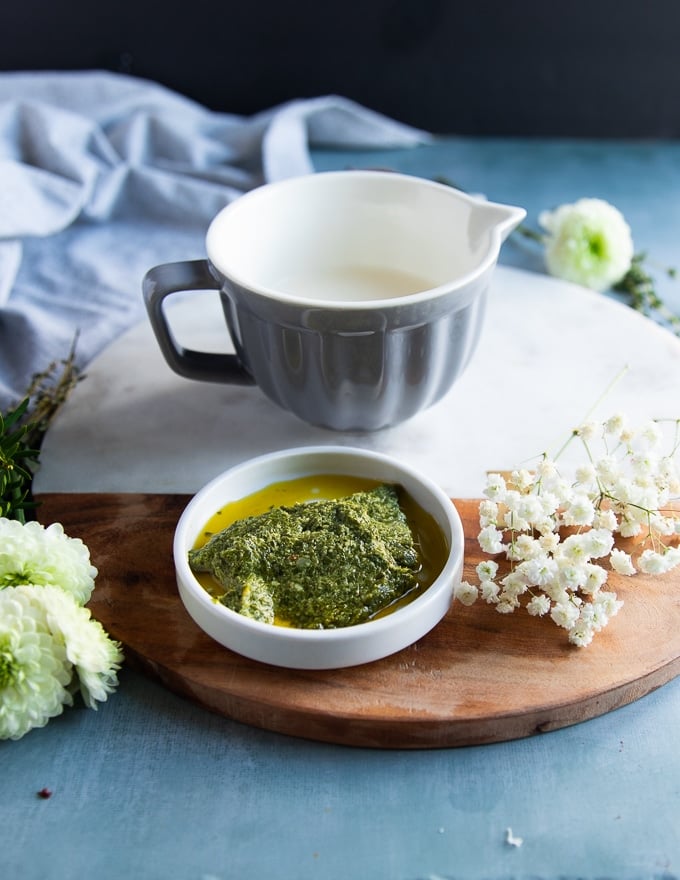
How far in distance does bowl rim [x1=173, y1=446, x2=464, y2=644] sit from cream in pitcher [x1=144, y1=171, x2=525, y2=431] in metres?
0.08

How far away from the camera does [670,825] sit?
2.54 feet

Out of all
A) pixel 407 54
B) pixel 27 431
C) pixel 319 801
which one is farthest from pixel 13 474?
pixel 407 54

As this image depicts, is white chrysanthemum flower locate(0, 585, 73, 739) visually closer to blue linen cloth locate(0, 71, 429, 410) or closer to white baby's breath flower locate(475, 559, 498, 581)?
white baby's breath flower locate(475, 559, 498, 581)

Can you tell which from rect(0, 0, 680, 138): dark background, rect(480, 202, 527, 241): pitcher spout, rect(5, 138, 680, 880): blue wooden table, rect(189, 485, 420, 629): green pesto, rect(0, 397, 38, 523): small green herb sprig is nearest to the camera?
rect(5, 138, 680, 880): blue wooden table

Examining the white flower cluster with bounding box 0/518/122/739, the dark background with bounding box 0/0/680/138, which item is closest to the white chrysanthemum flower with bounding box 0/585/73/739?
the white flower cluster with bounding box 0/518/122/739

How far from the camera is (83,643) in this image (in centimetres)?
83

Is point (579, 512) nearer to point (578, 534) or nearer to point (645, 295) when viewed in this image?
point (578, 534)

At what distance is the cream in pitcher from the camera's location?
1011mm

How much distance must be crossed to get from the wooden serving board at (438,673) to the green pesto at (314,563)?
0.05 m

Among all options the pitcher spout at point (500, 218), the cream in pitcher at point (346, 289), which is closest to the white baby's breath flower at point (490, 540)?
the cream in pitcher at point (346, 289)

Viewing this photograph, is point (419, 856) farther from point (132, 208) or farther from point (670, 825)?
point (132, 208)

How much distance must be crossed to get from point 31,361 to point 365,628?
2.37ft

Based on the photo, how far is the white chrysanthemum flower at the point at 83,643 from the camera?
0.82 m

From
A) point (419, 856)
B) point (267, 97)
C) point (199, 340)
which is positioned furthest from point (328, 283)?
point (267, 97)
